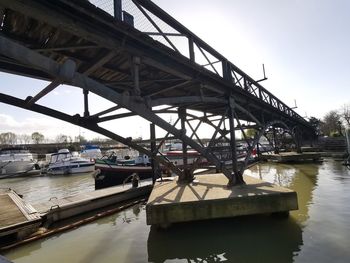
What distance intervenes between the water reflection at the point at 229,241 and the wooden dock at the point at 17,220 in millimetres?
3975

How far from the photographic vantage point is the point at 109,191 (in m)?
14.0

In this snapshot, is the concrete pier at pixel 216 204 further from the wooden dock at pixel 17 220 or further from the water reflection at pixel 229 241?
the wooden dock at pixel 17 220

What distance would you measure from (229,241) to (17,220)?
6.75m

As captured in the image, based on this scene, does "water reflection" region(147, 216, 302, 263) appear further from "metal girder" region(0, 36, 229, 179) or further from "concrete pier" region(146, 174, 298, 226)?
"metal girder" region(0, 36, 229, 179)

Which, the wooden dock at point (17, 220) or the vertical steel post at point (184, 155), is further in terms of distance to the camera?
the vertical steel post at point (184, 155)

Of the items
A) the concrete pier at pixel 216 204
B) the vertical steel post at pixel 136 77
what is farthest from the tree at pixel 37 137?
the vertical steel post at pixel 136 77

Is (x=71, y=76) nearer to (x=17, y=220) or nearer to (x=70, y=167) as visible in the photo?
(x=17, y=220)

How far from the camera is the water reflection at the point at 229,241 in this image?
662 cm

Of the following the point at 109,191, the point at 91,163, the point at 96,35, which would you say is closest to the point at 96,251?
the point at 96,35

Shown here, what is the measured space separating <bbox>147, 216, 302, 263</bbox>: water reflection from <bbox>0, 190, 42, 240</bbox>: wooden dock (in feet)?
13.0

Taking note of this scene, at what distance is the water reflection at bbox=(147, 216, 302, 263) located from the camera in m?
6.62

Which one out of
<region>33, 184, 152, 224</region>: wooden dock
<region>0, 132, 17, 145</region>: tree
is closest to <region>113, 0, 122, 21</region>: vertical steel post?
<region>33, 184, 152, 224</region>: wooden dock

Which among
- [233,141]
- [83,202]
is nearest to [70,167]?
[83,202]

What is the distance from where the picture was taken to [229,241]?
749 centimetres
